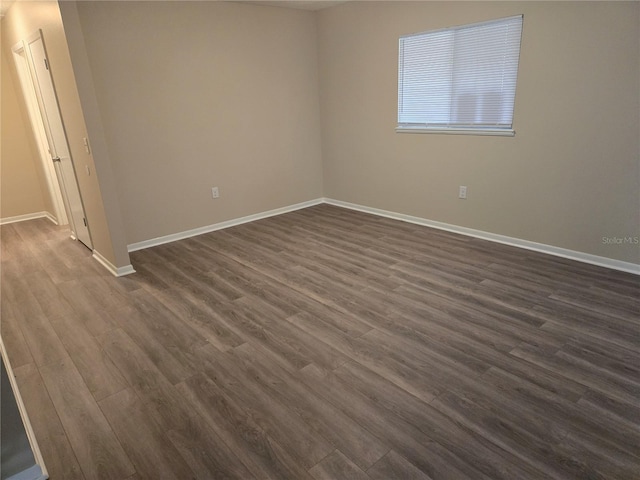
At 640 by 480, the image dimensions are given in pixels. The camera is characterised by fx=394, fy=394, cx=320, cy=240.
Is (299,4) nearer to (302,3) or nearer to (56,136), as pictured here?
(302,3)

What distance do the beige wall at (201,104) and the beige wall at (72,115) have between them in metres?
Result: 0.33

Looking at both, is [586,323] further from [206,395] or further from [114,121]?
[114,121]

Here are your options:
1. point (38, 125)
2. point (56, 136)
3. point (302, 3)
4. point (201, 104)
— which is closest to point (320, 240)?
point (201, 104)

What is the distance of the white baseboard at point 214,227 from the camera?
420 centimetres

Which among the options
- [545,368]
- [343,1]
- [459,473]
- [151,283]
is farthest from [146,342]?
[343,1]

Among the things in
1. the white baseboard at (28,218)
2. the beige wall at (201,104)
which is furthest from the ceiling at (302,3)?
the white baseboard at (28,218)

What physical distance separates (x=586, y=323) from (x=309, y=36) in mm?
4378

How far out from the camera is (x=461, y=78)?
3836 millimetres

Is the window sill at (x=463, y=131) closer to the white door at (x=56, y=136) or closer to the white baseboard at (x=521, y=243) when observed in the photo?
the white baseboard at (x=521, y=243)

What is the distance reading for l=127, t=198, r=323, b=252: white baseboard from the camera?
420cm

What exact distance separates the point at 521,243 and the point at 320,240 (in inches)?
77.7

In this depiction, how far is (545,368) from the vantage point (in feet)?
7.00

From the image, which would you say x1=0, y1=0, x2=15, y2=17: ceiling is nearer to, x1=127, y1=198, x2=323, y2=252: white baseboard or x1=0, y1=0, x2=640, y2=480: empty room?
x1=0, y1=0, x2=640, y2=480: empty room

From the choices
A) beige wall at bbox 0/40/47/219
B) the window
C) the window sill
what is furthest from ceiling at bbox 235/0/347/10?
beige wall at bbox 0/40/47/219
